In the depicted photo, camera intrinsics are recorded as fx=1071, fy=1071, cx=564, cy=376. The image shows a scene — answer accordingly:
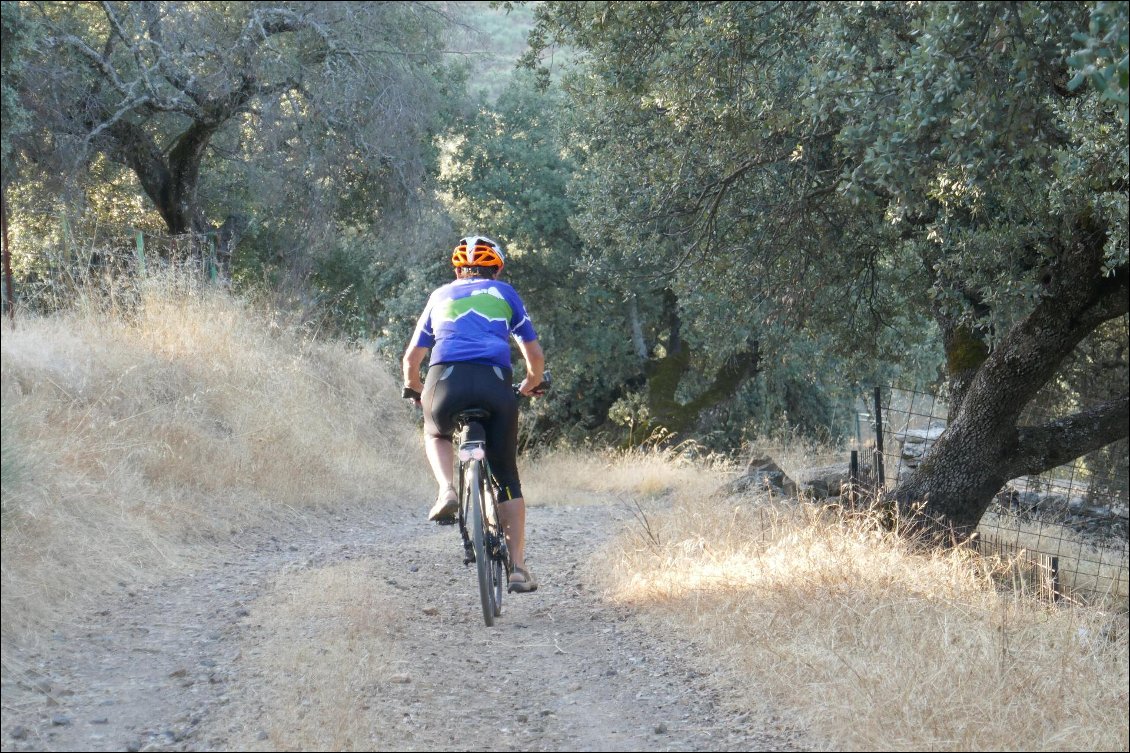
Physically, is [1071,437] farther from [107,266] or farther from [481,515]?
[107,266]

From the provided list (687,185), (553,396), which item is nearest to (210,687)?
(687,185)

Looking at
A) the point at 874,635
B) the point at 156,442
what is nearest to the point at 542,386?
the point at 874,635

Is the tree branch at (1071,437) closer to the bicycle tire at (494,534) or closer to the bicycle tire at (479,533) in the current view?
the bicycle tire at (494,534)

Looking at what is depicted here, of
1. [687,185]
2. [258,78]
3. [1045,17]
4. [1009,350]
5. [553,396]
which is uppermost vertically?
[258,78]

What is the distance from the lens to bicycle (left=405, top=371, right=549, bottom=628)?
5.86 meters

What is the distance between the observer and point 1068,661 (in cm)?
500

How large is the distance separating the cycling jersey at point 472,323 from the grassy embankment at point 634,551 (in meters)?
1.93

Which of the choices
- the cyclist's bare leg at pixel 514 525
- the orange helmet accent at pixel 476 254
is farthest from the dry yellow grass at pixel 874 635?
the orange helmet accent at pixel 476 254

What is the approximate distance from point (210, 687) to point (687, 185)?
5730mm

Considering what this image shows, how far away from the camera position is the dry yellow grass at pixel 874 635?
4324 mm

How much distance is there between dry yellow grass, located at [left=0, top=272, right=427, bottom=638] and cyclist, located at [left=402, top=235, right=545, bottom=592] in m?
2.15

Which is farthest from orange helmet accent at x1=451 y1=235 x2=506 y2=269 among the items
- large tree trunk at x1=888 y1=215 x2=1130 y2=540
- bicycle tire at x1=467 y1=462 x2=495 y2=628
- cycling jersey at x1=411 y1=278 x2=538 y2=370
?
large tree trunk at x1=888 y1=215 x2=1130 y2=540

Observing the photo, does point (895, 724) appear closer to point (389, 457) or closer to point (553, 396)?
point (389, 457)

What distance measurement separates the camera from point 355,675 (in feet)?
16.2
